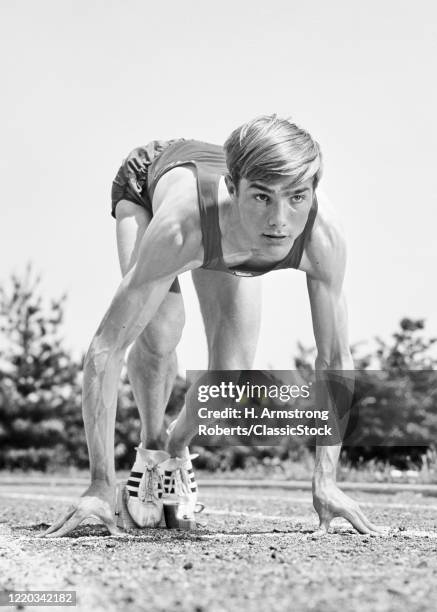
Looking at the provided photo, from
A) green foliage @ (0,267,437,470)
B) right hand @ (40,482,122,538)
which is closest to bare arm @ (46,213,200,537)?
right hand @ (40,482,122,538)

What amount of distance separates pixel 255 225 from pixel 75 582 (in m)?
1.74

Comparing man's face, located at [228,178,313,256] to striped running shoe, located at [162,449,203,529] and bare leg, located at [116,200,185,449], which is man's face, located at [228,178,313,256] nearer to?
bare leg, located at [116,200,185,449]

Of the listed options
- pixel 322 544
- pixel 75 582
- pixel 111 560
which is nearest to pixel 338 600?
pixel 75 582

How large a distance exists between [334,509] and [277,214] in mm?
1350

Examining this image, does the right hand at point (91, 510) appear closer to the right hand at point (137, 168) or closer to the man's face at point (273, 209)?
the man's face at point (273, 209)

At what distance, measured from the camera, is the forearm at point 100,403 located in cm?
395

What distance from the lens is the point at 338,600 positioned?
2.31m

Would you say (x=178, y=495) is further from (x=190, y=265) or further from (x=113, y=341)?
(x=190, y=265)

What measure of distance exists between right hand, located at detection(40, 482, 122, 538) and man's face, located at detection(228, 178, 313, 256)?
1236 millimetres

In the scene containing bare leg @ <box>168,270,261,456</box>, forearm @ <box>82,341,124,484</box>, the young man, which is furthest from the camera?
bare leg @ <box>168,270,261,456</box>

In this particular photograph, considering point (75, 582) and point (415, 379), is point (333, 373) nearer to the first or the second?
point (75, 582)

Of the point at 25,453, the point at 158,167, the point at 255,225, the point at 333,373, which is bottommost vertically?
the point at 25,453

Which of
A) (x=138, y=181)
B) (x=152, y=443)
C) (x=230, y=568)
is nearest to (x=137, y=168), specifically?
(x=138, y=181)

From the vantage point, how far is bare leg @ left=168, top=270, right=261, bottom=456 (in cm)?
498
